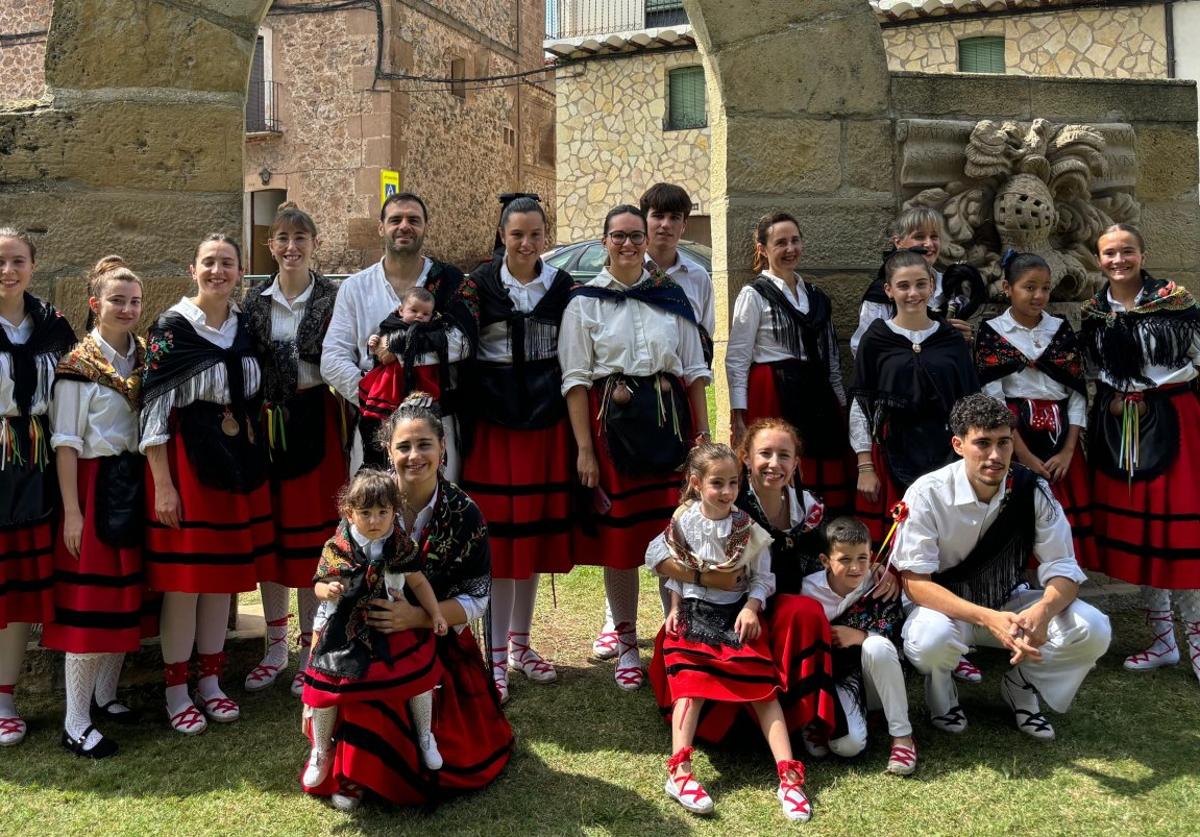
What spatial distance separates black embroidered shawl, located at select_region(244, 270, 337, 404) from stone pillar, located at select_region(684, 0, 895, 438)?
1.61 m

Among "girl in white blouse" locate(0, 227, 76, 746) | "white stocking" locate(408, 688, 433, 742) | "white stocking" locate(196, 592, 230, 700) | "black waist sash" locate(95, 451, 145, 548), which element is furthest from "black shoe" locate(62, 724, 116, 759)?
"white stocking" locate(408, 688, 433, 742)

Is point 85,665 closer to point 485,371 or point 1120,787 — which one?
point 485,371

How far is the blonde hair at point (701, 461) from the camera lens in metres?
3.04

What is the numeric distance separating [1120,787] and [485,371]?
230 centimetres

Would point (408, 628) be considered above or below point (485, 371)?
below

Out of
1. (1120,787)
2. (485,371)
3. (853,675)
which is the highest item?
(485,371)

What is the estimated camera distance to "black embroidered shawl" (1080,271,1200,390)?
3.64 m

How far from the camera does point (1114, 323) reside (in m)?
3.71

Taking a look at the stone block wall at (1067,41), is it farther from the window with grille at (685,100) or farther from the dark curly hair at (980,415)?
the dark curly hair at (980,415)

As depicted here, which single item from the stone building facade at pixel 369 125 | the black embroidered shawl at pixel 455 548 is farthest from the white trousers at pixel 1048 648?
the stone building facade at pixel 369 125

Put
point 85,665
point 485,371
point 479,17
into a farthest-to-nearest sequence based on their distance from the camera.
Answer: point 479,17, point 485,371, point 85,665

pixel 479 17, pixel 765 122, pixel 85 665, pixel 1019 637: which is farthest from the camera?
pixel 479 17

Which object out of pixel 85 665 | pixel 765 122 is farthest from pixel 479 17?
pixel 85 665

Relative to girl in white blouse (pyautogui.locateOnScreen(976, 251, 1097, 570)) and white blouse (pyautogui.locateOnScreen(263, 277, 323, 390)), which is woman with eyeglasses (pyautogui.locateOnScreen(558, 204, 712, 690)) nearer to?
white blouse (pyautogui.locateOnScreen(263, 277, 323, 390))
